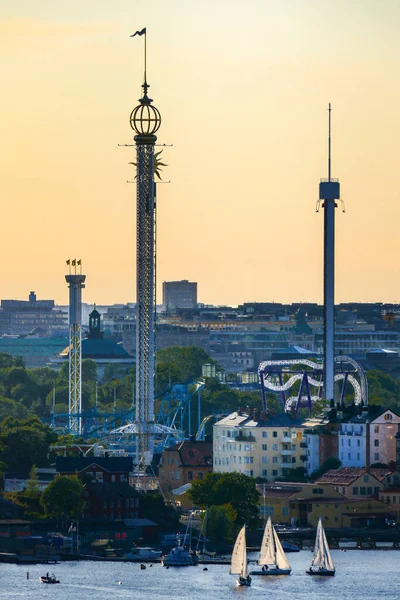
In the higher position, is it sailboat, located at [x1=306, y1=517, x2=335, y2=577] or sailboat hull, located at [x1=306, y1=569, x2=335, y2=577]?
sailboat, located at [x1=306, y1=517, x2=335, y2=577]

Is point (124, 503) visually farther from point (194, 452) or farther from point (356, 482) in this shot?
point (194, 452)

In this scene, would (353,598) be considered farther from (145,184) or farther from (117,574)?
(145,184)

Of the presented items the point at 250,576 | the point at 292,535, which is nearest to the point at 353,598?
the point at 250,576

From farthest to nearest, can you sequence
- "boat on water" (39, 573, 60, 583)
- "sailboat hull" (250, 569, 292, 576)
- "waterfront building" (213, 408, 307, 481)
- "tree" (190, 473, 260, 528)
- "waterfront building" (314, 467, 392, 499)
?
"waterfront building" (213, 408, 307, 481) → "waterfront building" (314, 467, 392, 499) → "tree" (190, 473, 260, 528) → "sailboat hull" (250, 569, 292, 576) → "boat on water" (39, 573, 60, 583)

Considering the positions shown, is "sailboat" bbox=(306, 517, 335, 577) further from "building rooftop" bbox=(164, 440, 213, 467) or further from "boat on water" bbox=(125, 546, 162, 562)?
"building rooftop" bbox=(164, 440, 213, 467)

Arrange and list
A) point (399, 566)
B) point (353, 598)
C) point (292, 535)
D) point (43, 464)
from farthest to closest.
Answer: point (43, 464) → point (292, 535) → point (399, 566) → point (353, 598)

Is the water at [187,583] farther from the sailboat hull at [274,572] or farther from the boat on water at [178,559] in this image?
the boat on water at [178,559]

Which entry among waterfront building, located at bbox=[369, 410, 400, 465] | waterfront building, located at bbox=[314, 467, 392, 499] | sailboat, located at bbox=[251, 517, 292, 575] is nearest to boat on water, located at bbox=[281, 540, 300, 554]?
sailboat, located at bbox=[251, 517, 292, 575]
